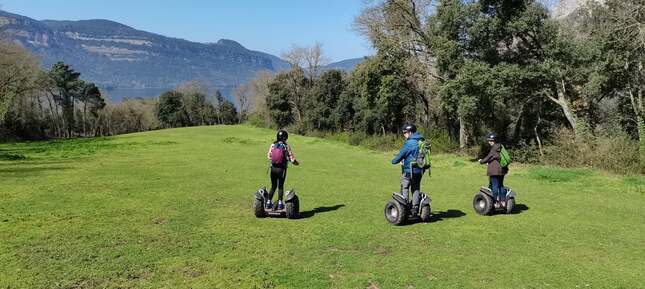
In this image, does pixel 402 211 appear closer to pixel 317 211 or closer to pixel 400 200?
pixel 400 200

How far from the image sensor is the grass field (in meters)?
6.56

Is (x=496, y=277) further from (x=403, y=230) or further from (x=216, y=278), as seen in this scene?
(x=216, y=278)

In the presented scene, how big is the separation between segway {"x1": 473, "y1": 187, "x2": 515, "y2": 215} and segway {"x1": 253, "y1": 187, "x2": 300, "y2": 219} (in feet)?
14.0

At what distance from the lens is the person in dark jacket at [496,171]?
10.7 m

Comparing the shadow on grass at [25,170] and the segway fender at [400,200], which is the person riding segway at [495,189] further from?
the shadow on grass at [25,170]

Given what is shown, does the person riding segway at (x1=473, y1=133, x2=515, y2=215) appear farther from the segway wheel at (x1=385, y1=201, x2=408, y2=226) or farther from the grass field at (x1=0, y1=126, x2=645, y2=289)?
the segway wheel at (x1=385, y1=201, x2=408, y2=226)

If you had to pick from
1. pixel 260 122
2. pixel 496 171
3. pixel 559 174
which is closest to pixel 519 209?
pixel 496 171

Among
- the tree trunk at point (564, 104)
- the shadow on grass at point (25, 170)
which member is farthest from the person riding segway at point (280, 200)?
the tree trunk at point (564, 104)

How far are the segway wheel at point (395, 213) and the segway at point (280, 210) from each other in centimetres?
197

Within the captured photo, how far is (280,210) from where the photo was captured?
1041cm

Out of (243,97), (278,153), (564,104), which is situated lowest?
(278,153)

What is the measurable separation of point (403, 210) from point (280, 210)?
2.69 meters

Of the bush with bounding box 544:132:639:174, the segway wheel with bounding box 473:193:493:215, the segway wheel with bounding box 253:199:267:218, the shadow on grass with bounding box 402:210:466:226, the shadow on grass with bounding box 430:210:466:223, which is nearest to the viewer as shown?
the shadow on grass with bounding box 402:210:466:226

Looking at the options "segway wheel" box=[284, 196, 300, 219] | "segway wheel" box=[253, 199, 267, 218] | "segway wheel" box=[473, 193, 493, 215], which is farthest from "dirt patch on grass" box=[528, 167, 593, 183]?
"segway wheel" box=[253, 199, 267, 218]
